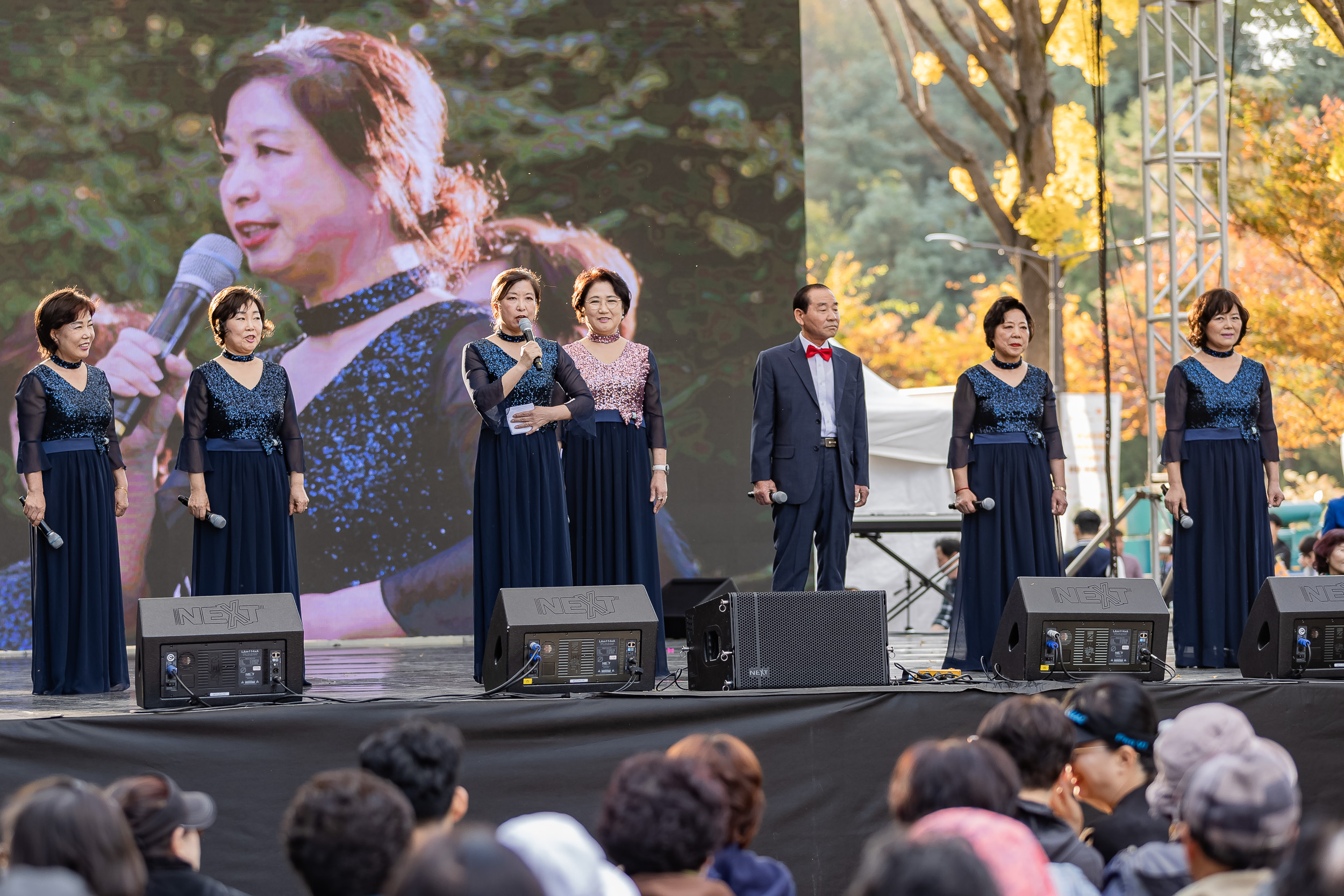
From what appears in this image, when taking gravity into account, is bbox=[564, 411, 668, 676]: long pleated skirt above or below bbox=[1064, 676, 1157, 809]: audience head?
above

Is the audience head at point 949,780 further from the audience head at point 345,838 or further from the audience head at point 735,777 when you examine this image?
the audience head at point 345,838

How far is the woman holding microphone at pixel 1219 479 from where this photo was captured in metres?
5.26

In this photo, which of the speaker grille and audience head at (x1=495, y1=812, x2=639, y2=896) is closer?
audience head at (x1=495, y1=812, x2=639, y2=896)

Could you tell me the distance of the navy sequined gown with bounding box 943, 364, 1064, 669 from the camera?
531 centimetres

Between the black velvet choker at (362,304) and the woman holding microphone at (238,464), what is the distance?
2.34 metres

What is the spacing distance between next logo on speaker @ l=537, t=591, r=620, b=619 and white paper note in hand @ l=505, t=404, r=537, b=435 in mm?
862

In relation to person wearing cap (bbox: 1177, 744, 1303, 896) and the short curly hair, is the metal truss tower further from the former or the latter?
person wearing cap (bbox: 1177, 744, 1303, 896)

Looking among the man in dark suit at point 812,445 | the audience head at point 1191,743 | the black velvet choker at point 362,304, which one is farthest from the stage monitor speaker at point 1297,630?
the black velvet choker at point 362,304

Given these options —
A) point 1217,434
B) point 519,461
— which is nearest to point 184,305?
point 519,461

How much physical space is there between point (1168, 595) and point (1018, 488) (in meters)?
1.85

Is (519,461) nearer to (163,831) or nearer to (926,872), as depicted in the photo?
(163,831)

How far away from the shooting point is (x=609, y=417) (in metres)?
5.31

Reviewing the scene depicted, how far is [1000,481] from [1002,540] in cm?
22

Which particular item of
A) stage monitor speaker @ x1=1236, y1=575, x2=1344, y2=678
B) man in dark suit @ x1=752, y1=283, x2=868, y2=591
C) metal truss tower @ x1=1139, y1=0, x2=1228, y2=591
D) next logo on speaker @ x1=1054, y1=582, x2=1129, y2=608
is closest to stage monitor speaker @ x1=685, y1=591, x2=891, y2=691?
next logo on speaker @ x1=1054, y1=582, x2=1129, y2=608
